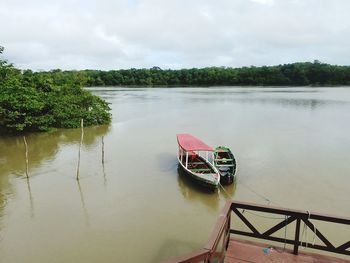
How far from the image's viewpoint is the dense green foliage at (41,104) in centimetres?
2395

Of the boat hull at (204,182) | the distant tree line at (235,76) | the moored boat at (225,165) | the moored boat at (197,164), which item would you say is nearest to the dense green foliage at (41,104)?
the moored boat at (197,164)

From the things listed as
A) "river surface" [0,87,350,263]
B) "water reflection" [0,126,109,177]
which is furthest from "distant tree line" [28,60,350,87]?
"river surface" [0,87,350,263]

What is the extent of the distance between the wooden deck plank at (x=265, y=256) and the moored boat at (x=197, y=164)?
22.4 feet

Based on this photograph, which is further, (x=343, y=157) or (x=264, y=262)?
(x=343, y=157)

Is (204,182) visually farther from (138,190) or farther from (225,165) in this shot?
(138,190)

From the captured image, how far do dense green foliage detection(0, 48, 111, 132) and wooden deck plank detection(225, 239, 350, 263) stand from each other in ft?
69.8

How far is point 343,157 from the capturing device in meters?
19.8

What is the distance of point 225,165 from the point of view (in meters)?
16.4

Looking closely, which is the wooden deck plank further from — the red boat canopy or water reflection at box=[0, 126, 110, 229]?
the red boat canopy

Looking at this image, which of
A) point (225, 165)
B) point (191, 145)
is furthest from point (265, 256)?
point (191, 145)

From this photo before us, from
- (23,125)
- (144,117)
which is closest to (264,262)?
(23,125)

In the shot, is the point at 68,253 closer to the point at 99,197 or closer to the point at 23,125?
the point at 99,197

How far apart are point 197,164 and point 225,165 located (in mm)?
1469

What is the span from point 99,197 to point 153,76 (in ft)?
359
